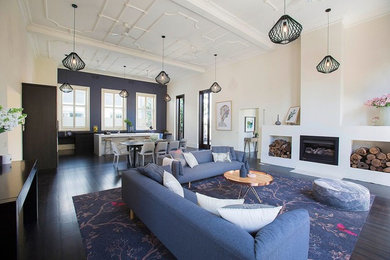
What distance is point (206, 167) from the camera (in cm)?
422

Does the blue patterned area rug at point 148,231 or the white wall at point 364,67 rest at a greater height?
the white wall at point 364,67

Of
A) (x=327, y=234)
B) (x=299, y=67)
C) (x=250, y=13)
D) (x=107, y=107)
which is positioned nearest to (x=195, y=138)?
(x=107, y=107)

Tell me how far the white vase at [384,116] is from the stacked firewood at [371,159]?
0.63 meters

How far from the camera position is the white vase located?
4.31m

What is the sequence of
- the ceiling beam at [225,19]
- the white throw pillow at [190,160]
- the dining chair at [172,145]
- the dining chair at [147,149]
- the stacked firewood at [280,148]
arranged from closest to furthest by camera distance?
the ceiling beam at [225,19] → the white throw pillow at [190,160] → the dining chair at [147,149] → the stacked firewood at [280,148] → the dining chair at [172,145]

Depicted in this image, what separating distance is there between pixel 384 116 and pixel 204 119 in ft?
22.2

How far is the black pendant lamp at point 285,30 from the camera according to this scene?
9.21 feet

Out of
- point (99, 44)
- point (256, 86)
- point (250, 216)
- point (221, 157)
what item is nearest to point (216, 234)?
point (250, 216)

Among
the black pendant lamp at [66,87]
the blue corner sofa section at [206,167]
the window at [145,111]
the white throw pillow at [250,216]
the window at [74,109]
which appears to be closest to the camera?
the white throw pillow at [250,216]

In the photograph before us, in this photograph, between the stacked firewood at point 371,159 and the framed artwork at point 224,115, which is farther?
the framed artwork at point 224,115

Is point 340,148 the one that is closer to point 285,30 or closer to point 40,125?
point 285,30

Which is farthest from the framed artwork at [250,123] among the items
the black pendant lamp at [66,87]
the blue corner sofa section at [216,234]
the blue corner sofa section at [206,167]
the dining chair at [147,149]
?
the black pendant lamp at [66,87]

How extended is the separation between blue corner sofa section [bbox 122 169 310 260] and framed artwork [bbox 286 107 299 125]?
16.6 ft

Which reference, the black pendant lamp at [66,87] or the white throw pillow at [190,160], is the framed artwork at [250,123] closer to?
the white throw pillow at [190,160]
